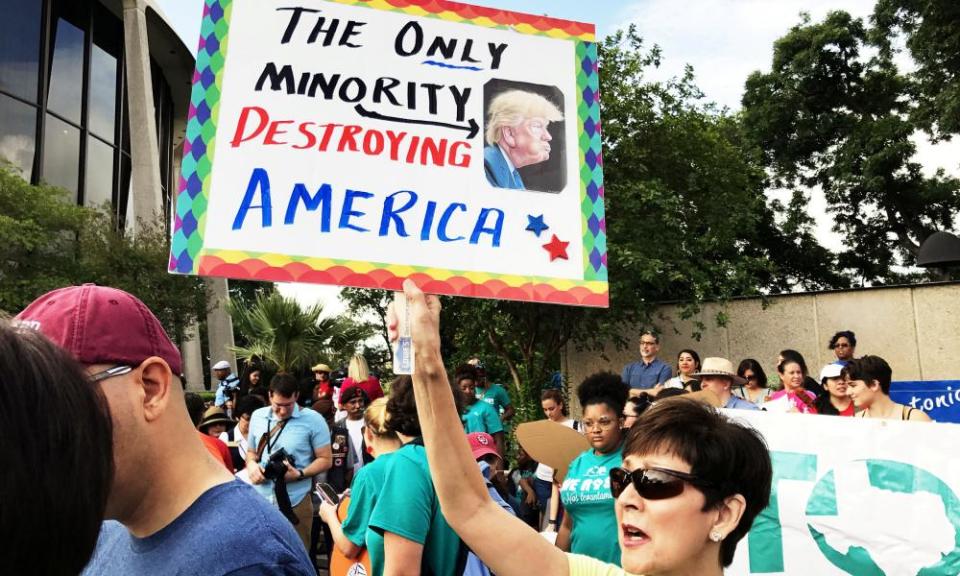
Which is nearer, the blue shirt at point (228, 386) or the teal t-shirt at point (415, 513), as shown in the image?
the teal t-shirt at point (415, 513)

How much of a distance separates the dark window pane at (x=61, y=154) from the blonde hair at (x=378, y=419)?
A: 22.5 m

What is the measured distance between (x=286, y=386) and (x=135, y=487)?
465cm

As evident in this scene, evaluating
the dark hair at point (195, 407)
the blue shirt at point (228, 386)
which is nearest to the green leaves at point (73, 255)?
the blue shirt at point (228, 386)

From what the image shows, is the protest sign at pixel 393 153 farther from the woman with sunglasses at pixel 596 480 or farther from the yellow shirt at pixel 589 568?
the woman with sunglasses at pixel 596 480

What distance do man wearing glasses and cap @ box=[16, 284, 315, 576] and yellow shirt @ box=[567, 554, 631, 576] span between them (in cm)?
77

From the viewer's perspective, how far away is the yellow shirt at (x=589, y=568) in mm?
1852

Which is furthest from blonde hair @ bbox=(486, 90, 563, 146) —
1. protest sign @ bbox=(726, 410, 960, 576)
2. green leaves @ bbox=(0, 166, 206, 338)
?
green leaves @ bbox=(0, 166, 206, 338)

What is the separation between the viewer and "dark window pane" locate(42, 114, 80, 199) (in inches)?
894

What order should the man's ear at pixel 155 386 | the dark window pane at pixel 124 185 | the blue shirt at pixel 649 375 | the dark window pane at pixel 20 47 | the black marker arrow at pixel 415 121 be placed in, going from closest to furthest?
the man's ear at pixel 155 386 → the black marker arrow at pixel 415 121 → the blue shirt at pixel 649 375 → the dark window pane at pixel 20 47 → the dark window pane at pixel 124 185

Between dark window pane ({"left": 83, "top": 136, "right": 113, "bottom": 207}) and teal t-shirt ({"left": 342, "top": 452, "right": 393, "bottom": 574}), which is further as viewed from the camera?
dark window pane ({"left": 83, "top": 136, "right": 113, "bottom": 207})

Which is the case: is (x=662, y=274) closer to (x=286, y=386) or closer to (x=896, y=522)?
(x=286, y=386)

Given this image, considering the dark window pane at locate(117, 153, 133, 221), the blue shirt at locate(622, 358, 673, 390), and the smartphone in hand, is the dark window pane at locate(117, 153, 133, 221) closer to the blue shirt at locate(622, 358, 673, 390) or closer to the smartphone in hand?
the blue shirt at locate(622, 358, 673, 390)

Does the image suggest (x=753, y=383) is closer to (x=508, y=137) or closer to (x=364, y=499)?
(x=364, y=499)

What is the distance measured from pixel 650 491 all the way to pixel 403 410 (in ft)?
4.66
